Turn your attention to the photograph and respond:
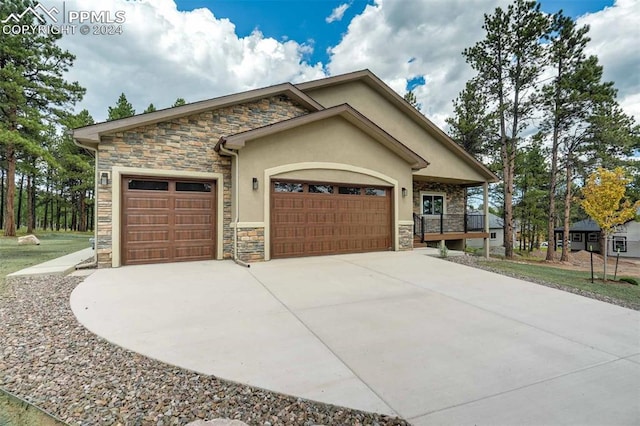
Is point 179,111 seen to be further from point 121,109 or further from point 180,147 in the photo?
point 121,109

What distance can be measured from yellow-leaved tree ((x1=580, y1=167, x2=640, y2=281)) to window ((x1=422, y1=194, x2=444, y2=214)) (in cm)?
599

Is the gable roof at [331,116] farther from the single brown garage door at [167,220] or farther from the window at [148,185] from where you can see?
the window at [148,185]

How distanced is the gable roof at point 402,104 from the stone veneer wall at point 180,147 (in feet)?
11.9

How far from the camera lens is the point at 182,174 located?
328 inches

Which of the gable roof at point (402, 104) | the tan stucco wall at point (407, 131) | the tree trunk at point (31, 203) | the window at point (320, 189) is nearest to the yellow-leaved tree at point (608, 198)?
the gable roof at point (402, 104)

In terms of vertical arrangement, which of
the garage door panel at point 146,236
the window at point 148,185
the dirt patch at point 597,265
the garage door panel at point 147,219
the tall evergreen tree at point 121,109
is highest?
the tall evergreen tree at point 121,109

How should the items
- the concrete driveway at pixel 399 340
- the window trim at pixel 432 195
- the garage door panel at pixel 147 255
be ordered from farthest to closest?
the window trim at pixel 432 195
the garage door panel at pixel 147 255
the concrete driveway at pixel 399 340

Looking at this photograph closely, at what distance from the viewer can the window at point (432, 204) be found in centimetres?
1477

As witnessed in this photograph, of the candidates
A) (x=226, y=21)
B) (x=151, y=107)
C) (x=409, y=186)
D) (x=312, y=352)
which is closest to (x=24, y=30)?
(x=151, y=107)

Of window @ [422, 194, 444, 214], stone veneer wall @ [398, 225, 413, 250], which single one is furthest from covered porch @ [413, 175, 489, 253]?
stone veneer wall @ [398, 225, 413, 250]

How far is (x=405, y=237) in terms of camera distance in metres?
10.9

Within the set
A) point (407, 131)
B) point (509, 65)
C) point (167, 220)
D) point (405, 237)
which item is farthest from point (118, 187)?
point (509, 65)

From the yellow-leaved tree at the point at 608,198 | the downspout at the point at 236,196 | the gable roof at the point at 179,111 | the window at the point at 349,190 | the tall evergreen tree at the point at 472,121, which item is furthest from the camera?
the tall evergreen tree at the point at 472,121

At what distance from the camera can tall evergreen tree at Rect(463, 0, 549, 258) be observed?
15.1 metres
